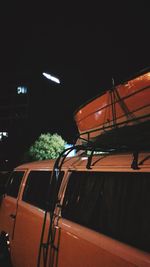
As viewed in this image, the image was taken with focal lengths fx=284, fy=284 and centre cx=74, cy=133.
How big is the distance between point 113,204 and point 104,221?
0.18 meters

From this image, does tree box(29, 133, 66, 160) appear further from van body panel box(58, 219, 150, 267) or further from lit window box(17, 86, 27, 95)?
lit window box(17, 86, 27, 95)

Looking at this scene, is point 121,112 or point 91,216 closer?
point 91,216

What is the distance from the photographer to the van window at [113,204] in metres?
2.11

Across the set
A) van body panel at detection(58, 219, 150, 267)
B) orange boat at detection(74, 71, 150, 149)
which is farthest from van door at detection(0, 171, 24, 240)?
van body panel at detection(58, 219, 150, 267)

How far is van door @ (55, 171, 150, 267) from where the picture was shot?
2.09 m

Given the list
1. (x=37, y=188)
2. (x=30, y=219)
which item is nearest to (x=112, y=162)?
(x=30, y=219)

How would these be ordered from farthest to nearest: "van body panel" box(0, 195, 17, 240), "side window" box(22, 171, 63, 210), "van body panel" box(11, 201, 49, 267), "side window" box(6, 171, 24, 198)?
"side window" box(6, 171, 24, 198)
"van body panel" box(0, 195, 17, 240)
"side window" box(22, 171, 63, 210)
"van body panel" box(11, 201, 49, 267)

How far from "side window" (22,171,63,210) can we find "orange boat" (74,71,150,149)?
906 mm

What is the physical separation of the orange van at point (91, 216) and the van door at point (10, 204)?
1.97ft

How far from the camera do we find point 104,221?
98.8 inches

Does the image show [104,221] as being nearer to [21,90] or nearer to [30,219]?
[30,219]

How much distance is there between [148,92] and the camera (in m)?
3.20

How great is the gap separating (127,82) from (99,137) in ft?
2.59

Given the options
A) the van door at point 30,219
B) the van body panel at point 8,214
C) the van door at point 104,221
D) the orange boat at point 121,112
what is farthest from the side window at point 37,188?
the orange boat at point 121,112
